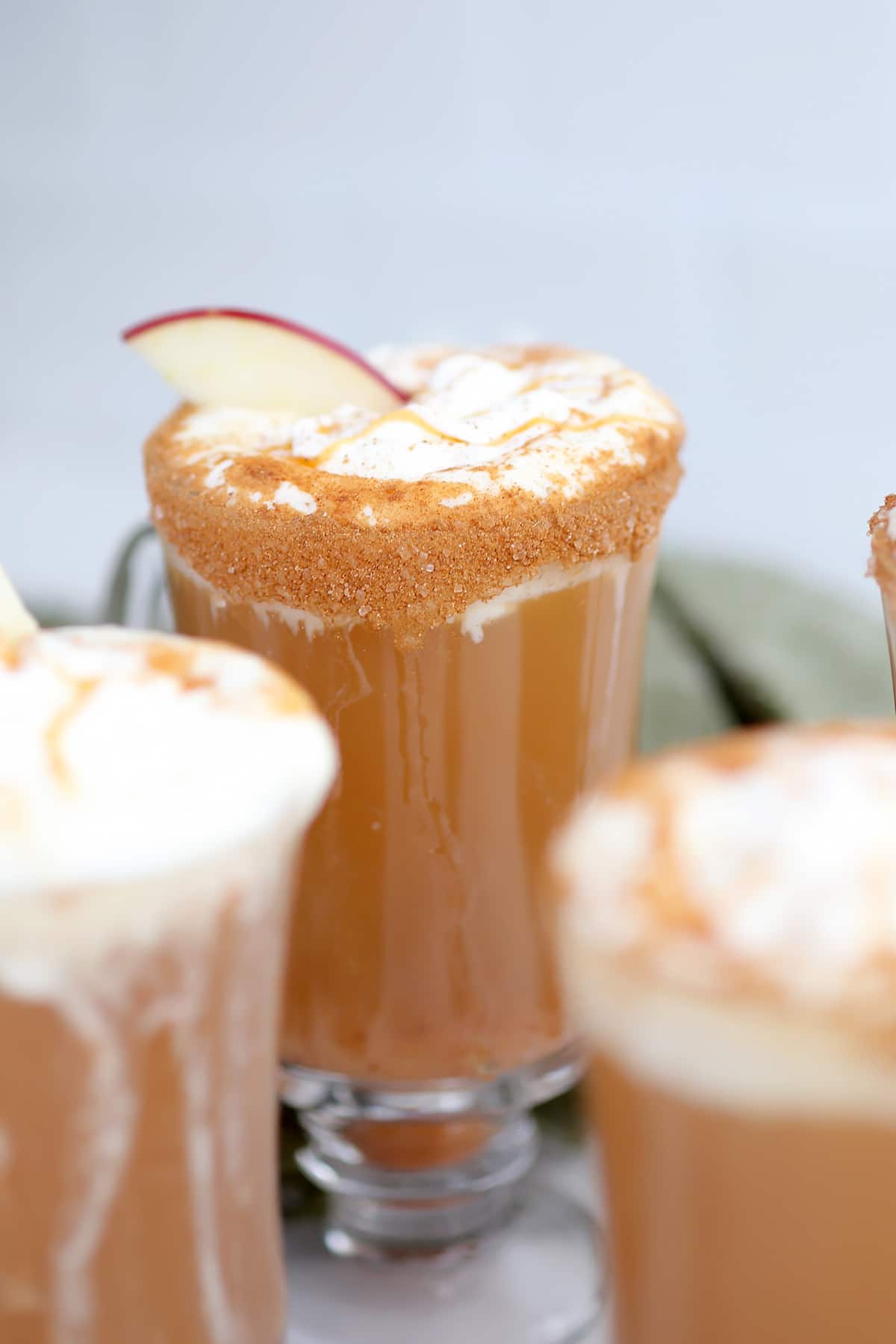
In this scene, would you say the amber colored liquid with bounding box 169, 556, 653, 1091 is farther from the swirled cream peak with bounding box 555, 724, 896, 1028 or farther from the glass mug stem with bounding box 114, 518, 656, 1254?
the swirled cream peak with bounding box 555, 724, 896, 1028

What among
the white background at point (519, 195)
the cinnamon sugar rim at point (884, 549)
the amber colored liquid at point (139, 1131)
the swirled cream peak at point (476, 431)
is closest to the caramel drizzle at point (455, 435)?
the swirled cream peak at point (476, 431)

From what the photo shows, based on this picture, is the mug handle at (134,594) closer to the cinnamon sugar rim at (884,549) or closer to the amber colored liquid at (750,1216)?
the cinnamon sugar rim at (884,549)

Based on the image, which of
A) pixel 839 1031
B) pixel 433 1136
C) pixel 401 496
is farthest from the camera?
pixel 433 1136

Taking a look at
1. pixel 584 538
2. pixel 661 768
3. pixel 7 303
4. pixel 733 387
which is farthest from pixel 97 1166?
pixel 7 303

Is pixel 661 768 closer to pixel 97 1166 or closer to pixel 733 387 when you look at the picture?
pixel 97 1166

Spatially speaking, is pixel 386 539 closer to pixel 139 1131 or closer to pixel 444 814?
pixel 444 814

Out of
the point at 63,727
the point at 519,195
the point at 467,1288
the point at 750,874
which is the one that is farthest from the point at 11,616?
the point at 519,195

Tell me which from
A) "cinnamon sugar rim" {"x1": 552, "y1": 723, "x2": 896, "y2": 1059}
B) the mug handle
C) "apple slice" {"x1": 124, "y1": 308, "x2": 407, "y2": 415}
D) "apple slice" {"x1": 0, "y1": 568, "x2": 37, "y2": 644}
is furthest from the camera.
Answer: the mug handle

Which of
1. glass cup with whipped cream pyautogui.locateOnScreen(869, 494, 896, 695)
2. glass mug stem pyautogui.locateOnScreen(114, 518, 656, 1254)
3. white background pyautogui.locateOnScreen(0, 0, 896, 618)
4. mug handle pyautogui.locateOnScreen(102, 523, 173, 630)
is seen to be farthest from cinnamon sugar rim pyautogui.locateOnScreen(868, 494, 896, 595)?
white background pyautogui.locateOnScreen(0, 0, 896, 618)
